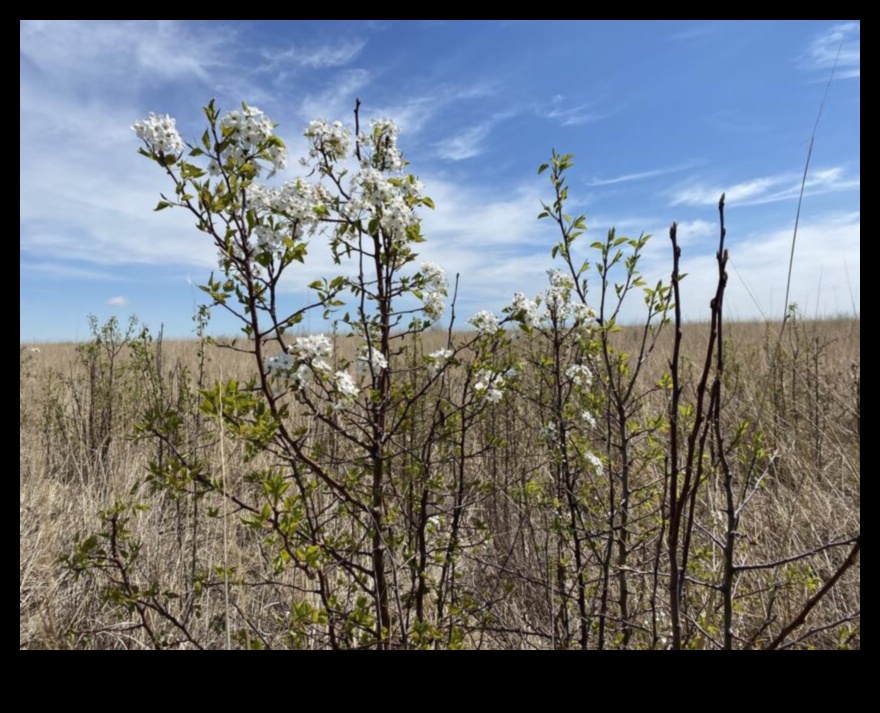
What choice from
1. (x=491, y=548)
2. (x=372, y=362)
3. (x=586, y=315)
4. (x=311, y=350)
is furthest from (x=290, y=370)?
(x=491, y=548)

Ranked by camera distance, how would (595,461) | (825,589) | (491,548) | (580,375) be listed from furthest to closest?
(491,548)
(580,375)
(595,461)
(825,589)

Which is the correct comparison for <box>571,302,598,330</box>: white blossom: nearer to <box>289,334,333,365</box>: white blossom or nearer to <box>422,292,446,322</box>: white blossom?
<box>422,292,446,322</box>: white blossom

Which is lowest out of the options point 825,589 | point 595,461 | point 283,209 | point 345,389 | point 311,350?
point 825,589

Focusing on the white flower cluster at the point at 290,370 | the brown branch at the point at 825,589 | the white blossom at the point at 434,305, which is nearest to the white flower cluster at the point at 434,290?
the white blossom at the point at 434,305

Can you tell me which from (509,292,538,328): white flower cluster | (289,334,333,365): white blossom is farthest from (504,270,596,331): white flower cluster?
→ (289,334,333,365): white blossom

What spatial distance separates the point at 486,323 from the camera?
1.93 metres

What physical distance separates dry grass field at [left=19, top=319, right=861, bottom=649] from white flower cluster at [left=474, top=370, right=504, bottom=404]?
23cm

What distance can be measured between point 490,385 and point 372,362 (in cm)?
44

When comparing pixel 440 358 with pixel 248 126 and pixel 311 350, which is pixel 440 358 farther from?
pixel 248 126

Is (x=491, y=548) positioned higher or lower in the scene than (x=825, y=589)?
lower
